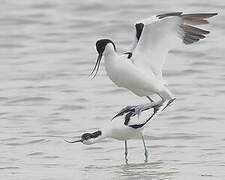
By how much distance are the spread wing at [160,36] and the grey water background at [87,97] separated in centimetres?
94

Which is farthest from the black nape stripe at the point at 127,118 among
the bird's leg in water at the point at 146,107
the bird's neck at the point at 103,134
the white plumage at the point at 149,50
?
the white plumage at the point at 149,50

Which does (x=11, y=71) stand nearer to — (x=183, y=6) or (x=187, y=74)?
(x=187, y=74)

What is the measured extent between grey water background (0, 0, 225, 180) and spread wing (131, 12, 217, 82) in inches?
37.2

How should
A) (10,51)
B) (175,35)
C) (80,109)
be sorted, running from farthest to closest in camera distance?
(10,51), (80,109), (175,35)

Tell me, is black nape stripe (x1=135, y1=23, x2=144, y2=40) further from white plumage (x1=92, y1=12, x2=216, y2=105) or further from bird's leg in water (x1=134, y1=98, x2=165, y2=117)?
bird's leg in water (x1=134, y1=98, x2=165, y2=117)

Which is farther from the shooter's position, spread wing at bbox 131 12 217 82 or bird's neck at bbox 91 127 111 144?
spread wing at bbox 131 12 217 82

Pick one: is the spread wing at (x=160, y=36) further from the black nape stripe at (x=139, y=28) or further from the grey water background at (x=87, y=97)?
the grey water background at (x=87, y=97)

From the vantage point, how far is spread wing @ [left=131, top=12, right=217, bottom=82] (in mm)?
9570

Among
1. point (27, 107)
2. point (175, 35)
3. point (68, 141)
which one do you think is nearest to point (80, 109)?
point (27, 107)

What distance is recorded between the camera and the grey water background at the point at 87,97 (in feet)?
30.0

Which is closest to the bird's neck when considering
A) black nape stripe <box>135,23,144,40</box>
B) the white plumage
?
the white plumage

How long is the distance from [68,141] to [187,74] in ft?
12.5

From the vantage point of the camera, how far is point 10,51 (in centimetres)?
1538

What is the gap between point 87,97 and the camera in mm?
12445
